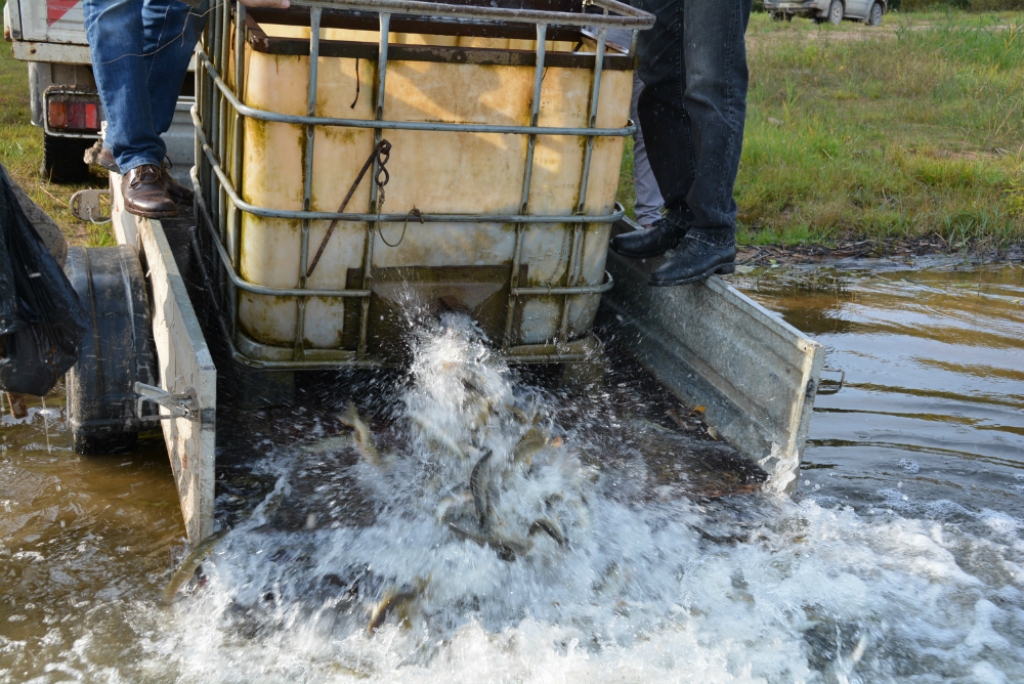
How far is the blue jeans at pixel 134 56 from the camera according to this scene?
346 cm

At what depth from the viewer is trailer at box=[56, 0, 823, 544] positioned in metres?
2.89

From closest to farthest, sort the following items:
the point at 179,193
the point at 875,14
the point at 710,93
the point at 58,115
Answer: the point at 710,93
the point at 179,193
the point at 58,115
the point at 875,14

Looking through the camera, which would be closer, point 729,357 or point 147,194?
point 729,357

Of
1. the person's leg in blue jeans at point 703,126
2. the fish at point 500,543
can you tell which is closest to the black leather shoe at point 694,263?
the person's leg in blue jeans at point 703,126

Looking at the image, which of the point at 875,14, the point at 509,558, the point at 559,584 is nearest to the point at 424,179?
the point at 509,558

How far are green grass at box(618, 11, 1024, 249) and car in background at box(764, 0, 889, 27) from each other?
922 centimetres

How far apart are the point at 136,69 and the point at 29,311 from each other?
3.66ft

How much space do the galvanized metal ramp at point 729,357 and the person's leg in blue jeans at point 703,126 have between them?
0.11m

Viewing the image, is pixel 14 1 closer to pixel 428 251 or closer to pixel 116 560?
pixel 428 251

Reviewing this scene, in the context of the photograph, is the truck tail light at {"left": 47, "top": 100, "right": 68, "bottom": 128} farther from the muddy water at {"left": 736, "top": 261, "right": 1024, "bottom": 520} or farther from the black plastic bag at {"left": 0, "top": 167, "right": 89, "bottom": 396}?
the muddy water at {"left": 736, "top": 261, "right": 1024, "bottom": 520}

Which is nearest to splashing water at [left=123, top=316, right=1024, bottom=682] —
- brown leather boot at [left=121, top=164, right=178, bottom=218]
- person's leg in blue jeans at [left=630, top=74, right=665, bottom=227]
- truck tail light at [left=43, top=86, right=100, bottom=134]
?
brown leather boot at [left=121, top=164, right=178, bottom=218]

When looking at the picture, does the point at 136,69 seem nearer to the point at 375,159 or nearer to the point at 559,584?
the point at 375,159

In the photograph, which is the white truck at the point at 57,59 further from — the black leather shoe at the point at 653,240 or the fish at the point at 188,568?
the fish at the point at 188,568

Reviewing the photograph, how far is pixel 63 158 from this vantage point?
624cm
